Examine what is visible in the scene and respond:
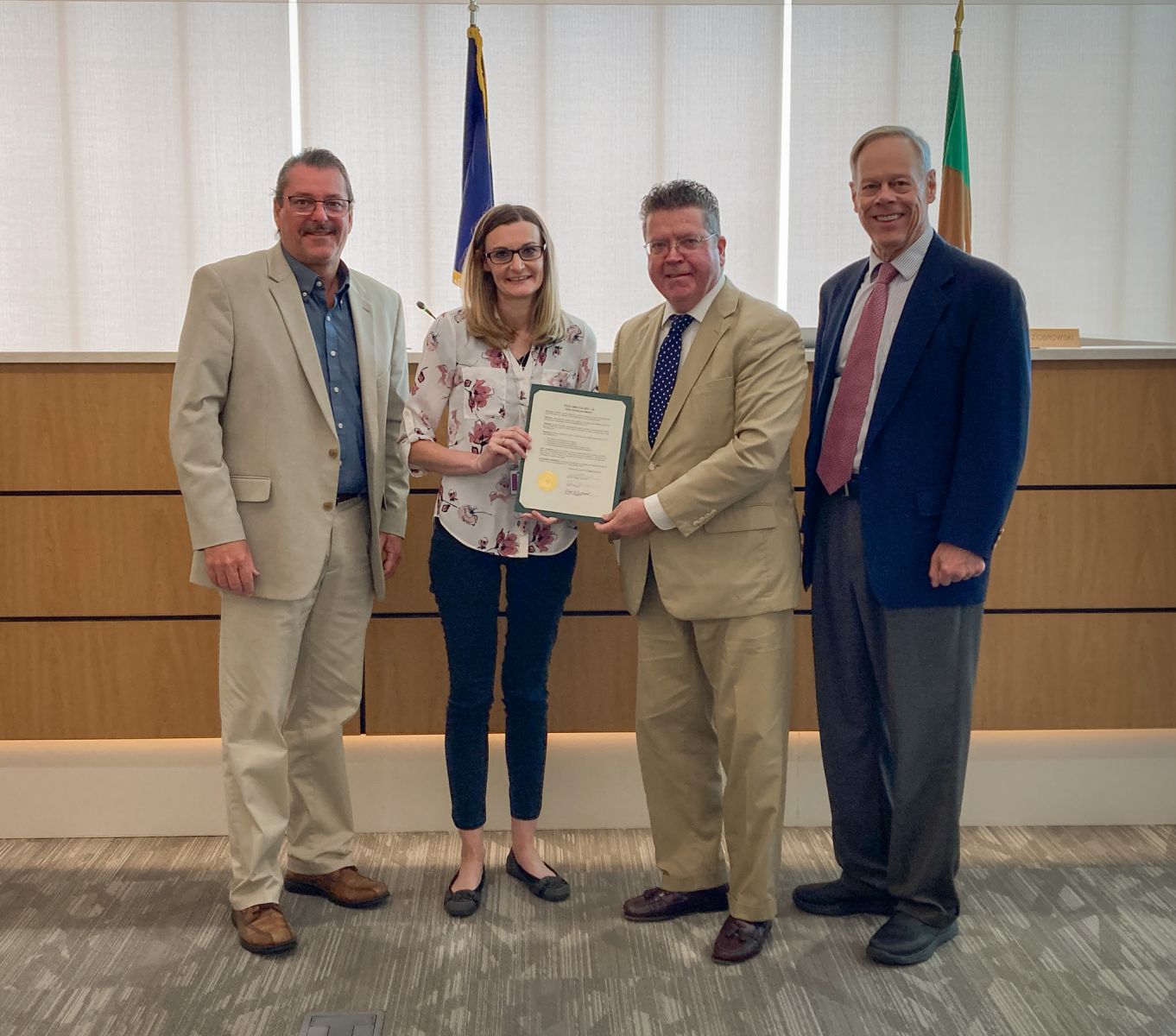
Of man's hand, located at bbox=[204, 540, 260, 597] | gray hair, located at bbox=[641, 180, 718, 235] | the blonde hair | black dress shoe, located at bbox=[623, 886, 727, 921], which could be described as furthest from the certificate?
black dress shoe, located at bbox=[623, 886, 727, 921]

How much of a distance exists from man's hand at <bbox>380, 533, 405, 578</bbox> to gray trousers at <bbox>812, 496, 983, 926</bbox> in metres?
1.05

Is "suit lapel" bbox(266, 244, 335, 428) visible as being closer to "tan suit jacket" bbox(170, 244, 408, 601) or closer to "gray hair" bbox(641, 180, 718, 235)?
"tan suit jacket" bbox(170, 244, 408, 601)

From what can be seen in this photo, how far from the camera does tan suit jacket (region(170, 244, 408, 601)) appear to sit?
221 centimetres

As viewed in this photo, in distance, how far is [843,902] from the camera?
97.0 inches

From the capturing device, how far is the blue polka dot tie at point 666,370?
227 cm

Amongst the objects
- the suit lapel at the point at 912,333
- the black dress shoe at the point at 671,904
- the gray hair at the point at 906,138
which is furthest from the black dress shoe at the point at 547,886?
the gray hair at the point at 906,138

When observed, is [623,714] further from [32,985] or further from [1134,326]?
[1134,326]

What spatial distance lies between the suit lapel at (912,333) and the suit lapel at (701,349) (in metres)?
0.36

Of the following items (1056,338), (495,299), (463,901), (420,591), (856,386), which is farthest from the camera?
(1056,338)

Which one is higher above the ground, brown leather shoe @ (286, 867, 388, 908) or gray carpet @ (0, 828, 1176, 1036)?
brown leather shoe @ (286, 867, 388, 908)

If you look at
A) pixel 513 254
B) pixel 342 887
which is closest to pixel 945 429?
pixel 513 254

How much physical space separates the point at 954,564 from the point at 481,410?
1.10 meters

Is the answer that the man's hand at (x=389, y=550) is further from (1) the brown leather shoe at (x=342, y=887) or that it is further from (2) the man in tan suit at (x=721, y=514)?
(1) the brown leather shoe at (x=342, y=887)

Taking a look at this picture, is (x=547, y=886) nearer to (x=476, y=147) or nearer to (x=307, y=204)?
(x=307, y=204)
